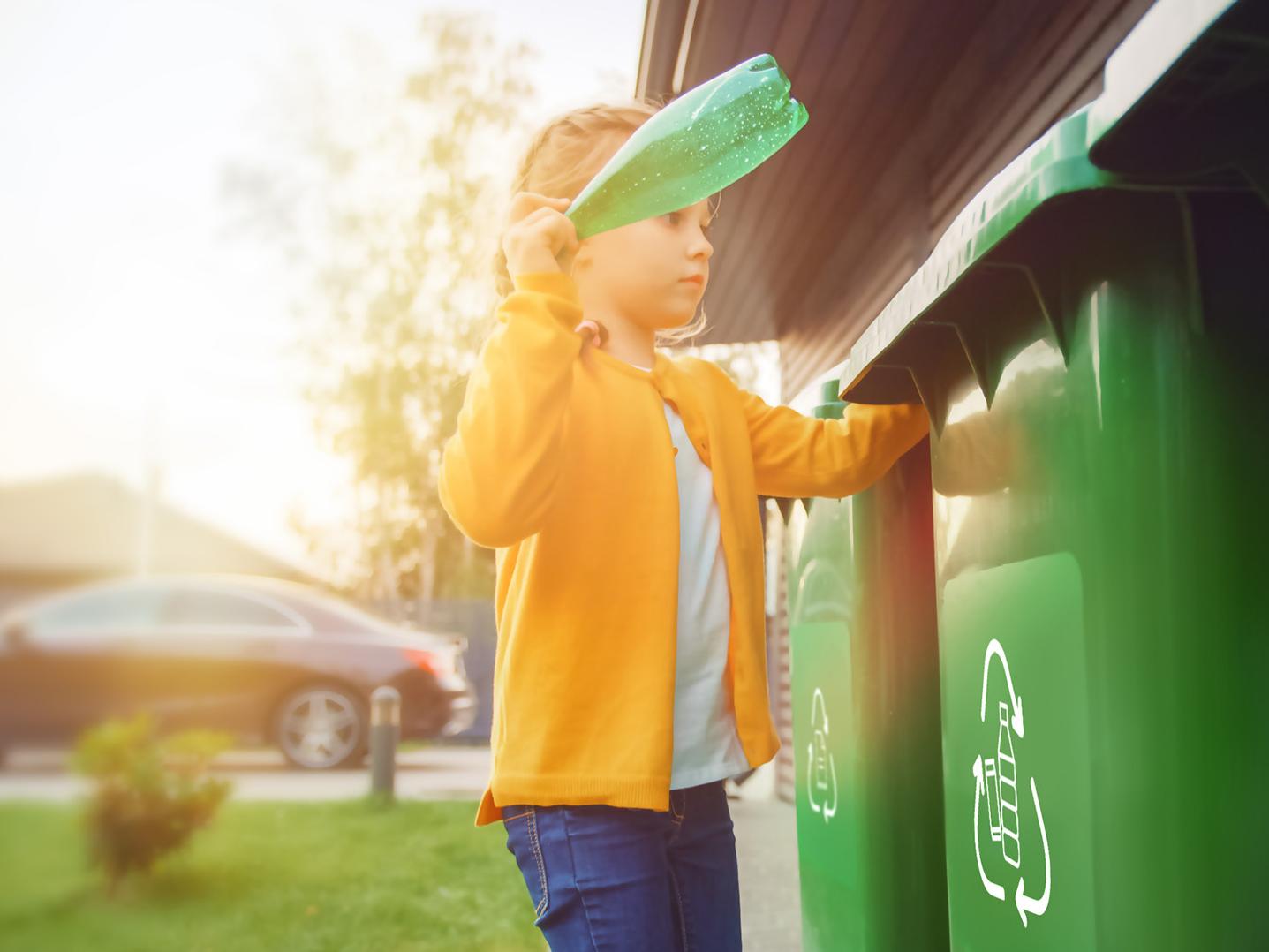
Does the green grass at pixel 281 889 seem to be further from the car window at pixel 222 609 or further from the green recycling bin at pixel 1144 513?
the green recycling bin at pixel 1144 513

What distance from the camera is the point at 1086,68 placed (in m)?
2.91

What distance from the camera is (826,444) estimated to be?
1.76 meters

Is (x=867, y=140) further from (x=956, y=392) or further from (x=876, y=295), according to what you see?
(x=956, y=392)

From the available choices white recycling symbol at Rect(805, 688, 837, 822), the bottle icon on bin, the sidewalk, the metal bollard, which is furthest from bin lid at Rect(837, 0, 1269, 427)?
the metal bollard

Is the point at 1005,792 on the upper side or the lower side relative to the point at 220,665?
upper

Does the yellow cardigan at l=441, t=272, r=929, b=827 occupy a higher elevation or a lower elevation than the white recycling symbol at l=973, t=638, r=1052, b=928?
higher

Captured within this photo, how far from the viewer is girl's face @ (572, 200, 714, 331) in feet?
5.28

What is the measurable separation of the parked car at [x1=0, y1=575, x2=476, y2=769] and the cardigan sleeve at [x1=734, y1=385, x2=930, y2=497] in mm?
7059

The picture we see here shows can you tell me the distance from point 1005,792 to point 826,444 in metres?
0.62

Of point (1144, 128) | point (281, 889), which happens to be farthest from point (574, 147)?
point (281, 889)

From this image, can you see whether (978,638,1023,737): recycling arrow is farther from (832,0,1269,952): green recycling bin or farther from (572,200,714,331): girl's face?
(572,200,714,331): girl's face

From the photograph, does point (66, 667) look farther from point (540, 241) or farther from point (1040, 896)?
point (1040, 896)

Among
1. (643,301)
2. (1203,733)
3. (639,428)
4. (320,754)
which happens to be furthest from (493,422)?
(320,754)

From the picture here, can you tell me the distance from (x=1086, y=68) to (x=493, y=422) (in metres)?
2.34
